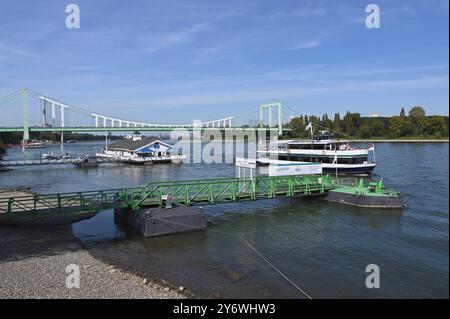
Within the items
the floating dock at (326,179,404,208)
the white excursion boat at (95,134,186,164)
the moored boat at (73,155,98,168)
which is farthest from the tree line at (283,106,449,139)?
the floating dock at (326,179,404,208)

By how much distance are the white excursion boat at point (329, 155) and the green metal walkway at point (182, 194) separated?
789 inches

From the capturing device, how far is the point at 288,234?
23062 millimetres

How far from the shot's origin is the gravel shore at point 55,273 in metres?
14.2

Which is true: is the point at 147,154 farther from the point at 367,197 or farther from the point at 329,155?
the point at 367,197

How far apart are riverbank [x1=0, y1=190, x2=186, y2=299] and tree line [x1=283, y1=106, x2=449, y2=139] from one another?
108 metres

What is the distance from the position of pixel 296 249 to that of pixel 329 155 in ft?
120

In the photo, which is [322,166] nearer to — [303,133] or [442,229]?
[442,229]

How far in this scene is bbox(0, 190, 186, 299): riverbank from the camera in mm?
14257

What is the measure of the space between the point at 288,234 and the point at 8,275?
14.0 meters

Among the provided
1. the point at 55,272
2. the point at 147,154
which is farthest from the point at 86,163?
the point at 55,272

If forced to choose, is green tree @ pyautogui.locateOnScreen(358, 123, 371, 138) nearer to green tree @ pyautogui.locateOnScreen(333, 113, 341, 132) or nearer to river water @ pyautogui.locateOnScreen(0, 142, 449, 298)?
green tree @ pyautogui.locateOnScreen(333, 113, 341, 132)

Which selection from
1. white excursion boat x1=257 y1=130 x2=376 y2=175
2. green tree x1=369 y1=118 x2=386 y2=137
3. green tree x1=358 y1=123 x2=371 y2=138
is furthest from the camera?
green tree x1=369 y1=118 x2=386 y2=137
